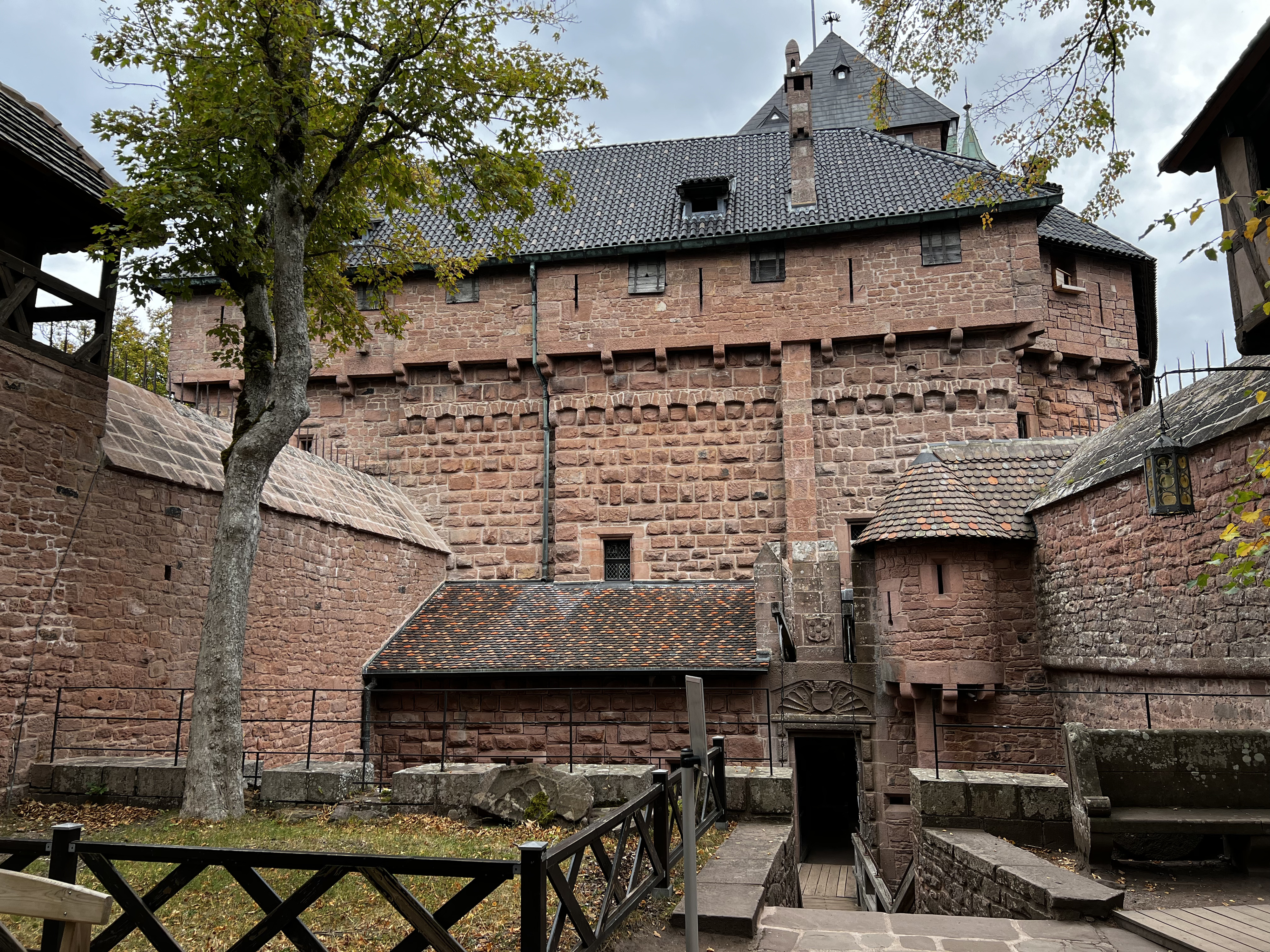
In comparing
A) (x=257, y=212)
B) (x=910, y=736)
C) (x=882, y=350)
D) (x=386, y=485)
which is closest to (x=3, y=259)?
(x=257, y=212)

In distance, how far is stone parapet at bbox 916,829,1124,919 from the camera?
18.7ft

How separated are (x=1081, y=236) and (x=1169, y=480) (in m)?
11.3

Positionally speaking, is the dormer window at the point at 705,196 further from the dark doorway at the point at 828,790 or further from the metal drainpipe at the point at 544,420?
the dark doorway at the point at 828,790

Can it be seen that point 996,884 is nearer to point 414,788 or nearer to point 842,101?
point 414,788

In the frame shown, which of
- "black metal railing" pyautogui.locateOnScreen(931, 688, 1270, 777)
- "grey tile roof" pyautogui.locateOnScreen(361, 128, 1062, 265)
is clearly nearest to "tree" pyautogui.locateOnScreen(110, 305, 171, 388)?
"grey tile roof" pyautogui.locateOnScreen(361, 128, 1062, 265)

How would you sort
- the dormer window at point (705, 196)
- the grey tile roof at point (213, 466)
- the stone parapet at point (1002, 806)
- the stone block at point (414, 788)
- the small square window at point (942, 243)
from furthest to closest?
1. the dormer window at point (705, 196)
2. the small square window at point (942, 243)
3. the grey tile roof at point (213, 466)
4. the stone block at point (414, 788)
5. the stone parapet at point (1002, 806)

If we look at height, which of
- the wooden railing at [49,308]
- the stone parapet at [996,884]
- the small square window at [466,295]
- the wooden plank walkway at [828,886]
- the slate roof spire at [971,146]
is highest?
the slate roof spire at [971,146]

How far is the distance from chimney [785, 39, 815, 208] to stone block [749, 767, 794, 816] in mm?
13352

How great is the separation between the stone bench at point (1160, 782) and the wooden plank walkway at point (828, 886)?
18.1ft

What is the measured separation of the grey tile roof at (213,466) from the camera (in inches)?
414

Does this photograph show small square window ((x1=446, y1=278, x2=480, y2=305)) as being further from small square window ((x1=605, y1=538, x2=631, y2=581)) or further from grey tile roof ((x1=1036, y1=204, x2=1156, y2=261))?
grey tile roof ((x1=1036, y1=204, x2=1156, y2=261))

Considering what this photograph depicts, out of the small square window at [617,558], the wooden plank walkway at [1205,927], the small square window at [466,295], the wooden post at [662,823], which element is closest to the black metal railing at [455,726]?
the small square window at [617,558]

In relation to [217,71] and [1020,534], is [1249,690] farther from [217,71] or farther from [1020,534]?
[217,71]

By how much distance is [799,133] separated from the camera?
19.4 m
